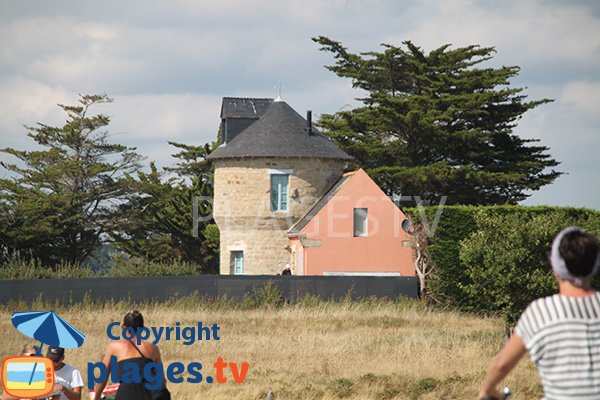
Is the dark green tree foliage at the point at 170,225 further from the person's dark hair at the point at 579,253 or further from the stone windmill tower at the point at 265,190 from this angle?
the person's dark hair at the point at 579,253

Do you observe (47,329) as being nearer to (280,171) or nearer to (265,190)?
(265,190)

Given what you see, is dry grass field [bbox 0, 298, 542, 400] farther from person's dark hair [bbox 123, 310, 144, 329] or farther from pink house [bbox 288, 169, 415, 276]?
pink house [bbox 288, 169, 415, 276]

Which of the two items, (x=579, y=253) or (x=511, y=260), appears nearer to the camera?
(x=579, y=253)

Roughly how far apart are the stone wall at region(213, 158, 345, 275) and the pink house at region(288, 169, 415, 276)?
927mm

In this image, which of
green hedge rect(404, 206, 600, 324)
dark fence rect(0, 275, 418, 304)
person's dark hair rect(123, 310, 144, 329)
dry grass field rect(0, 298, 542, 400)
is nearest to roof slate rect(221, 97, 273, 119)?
dark fence rect(0, 275, 418, 304)

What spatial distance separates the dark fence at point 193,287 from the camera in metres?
29.6

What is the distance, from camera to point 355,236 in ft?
129

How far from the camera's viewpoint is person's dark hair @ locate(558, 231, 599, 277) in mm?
5125

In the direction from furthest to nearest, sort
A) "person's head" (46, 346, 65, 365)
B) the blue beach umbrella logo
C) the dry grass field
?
the dry grass field
the blue beach umbrella logo
"person's head" (46, 346, 65, 365)

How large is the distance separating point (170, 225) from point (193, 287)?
20049mm

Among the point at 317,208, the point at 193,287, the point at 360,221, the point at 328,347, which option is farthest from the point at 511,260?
the point at 317,208

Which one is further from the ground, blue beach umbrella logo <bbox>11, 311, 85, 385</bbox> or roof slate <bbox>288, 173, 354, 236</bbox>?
roof slate <bbox>288, 173, 354, 236</bbox>

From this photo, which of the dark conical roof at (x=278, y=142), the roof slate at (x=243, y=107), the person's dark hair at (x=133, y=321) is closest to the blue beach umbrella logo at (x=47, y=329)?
the person's dark hair at (x=133, y=321)

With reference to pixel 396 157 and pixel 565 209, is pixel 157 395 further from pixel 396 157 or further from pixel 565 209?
pixel 396 157
